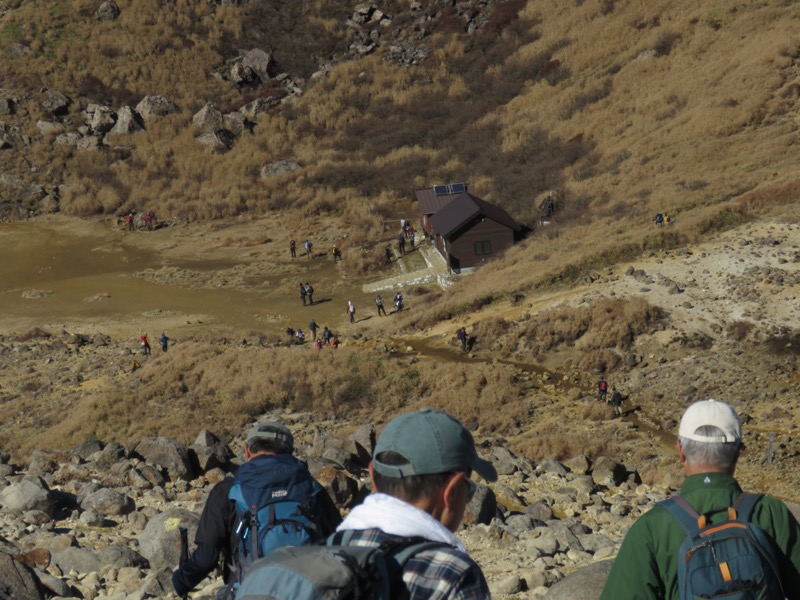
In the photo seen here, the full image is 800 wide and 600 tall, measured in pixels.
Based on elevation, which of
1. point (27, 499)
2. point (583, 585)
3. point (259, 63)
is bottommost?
point (583, 585)

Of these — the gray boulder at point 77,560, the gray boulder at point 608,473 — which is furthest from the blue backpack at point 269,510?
the gray boulder at point 608,473

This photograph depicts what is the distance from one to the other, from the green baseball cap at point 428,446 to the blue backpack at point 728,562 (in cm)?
140

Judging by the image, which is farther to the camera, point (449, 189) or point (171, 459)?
point (449, 189)

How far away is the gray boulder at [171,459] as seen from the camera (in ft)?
56.1

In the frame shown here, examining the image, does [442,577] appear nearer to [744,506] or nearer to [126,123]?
[744,506]

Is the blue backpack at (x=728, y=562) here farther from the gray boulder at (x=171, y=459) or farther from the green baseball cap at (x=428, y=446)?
the gray boulder at (x=171, y=459)

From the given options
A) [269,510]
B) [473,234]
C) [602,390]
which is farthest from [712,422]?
[473,234]

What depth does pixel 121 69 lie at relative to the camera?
7981 cm

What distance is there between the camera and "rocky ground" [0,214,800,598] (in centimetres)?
1229

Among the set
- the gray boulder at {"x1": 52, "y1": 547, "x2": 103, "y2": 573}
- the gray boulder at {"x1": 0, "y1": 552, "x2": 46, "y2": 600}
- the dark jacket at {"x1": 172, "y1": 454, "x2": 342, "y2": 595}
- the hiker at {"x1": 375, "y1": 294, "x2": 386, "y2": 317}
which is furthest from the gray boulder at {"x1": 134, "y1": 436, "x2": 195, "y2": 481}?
the hiker at {"x1": 375, "y1": 294, "x2": 386, "y2": 317}

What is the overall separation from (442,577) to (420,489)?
421 millimetres

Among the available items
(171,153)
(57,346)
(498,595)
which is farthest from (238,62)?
(498,595)

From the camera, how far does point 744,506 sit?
496 cm

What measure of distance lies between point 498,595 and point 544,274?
95.0 feet
